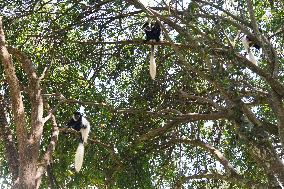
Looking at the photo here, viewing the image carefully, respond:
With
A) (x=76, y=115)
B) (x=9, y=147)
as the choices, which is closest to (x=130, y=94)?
(x=76, y=115)

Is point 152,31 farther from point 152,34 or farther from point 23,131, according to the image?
point 23,131

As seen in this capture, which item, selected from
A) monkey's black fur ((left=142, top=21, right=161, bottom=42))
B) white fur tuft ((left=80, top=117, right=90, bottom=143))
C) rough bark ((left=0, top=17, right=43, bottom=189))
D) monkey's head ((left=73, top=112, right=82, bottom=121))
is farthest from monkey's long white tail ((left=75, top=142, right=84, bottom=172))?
monkey's black fur ((left=142, top=21, right=161, bottom=42))

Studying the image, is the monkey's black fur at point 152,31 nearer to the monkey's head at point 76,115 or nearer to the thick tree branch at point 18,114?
the monkey's head at point 76,115

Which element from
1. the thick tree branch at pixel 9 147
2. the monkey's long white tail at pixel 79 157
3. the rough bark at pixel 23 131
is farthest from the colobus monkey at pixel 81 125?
the rough bark at pixel 23 131

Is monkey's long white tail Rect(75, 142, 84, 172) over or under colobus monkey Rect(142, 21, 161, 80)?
under

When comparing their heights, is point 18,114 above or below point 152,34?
below

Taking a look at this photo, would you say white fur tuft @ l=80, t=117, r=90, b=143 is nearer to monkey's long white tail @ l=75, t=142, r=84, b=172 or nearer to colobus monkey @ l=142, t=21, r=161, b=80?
monkey's long white tail @ l=75, t=142, r=84, b=172

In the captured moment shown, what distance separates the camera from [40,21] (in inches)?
201

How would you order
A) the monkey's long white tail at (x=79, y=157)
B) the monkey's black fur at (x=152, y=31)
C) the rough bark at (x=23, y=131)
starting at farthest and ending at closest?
the monkey's black fur at (x=152, y=31) < the monkey's long white tail at (x=79, y=157) < the rough bark at (x=23, y=131)

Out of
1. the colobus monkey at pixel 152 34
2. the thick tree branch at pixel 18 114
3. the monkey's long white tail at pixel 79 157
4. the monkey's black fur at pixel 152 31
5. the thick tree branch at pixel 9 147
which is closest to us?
the thick tree branch at pixel 18 114

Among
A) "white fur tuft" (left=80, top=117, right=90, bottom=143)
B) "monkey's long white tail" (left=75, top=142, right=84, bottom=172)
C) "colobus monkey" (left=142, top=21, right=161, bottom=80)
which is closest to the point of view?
"monkey's long white tail" (left=75, top=142, right=84, bottom=172)

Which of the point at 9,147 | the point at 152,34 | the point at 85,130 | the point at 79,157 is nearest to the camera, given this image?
the point at 9,147

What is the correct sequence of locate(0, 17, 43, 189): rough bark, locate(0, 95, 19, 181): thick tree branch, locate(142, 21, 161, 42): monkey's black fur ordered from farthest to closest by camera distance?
locate(142, 21, 161, 42): monkey's black fur → locate(0, 95, 19, 181): thick tree branch → locate(0, 17, 43, 189): rough bark

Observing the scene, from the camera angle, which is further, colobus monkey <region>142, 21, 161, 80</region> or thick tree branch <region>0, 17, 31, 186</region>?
colobus monkey <region>142, 21, 161, 80</region>
